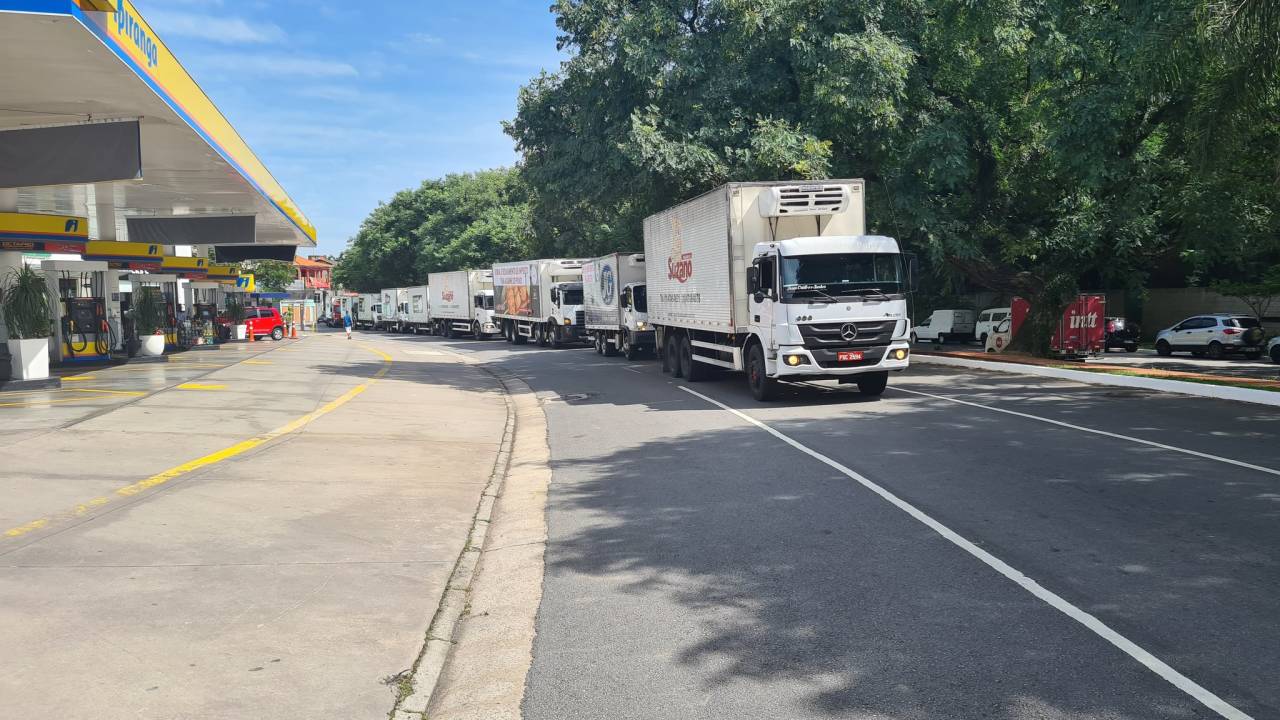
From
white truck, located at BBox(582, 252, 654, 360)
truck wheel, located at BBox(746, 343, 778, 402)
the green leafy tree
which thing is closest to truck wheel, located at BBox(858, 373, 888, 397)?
truck wheel, located at BBox(746, 343, 778, 402)

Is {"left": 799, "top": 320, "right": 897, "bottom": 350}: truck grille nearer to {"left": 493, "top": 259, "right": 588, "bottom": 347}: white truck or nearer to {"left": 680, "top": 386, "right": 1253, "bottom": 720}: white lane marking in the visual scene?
{"left": 680, "top": 386, "right": 1253, "bottom": 720}: white lane marking

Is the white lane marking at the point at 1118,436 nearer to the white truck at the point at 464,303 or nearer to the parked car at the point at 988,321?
the parked car at the point at 988,321

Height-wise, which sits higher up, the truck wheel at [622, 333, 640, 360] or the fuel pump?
the fuel pump

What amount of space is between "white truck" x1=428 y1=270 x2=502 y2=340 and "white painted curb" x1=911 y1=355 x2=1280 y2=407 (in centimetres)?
2833

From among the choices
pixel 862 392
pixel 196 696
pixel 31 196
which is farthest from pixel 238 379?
pixel 196 696

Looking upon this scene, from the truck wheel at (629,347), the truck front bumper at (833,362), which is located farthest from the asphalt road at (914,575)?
the truck wheel at (629,347)

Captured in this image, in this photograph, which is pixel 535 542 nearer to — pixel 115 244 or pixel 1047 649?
pixel 1047 649

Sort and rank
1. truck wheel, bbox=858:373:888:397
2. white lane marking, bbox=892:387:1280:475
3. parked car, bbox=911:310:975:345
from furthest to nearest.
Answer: parked car, bbox=911:310:975:345 < truck wheel, bbox=858:373:888:397 < white lane marking, bbox=892:387:1280:475

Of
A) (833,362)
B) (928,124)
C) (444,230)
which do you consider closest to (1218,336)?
(928,124)

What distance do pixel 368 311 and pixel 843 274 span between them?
69.5 meters

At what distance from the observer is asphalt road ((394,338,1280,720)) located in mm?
4637

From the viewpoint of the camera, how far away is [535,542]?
806 centimetres

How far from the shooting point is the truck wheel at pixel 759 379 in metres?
17.1

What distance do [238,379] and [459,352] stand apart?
17.7 meters
